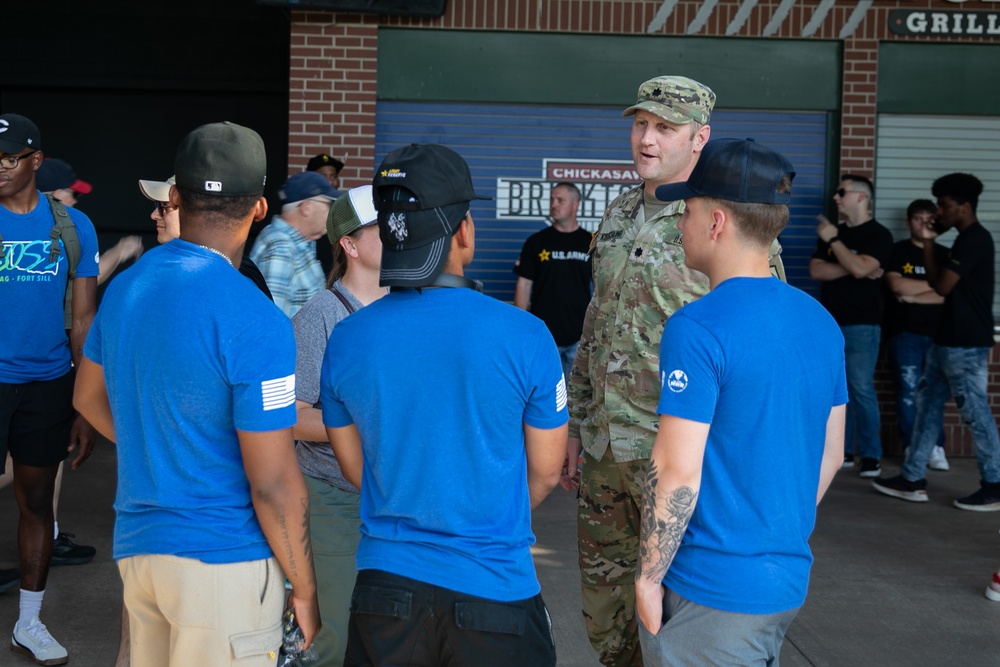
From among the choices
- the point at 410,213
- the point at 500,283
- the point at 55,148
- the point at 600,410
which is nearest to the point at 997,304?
the point at 500,283

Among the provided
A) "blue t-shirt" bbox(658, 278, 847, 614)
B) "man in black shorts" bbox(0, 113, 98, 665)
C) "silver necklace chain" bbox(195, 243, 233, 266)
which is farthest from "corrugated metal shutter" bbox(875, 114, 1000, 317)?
"silver necklace chain" bbox(195, 243, 233, 266)

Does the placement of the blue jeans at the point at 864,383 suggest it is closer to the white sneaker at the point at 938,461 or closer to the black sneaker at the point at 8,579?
the white sneaker at the point at 938,461

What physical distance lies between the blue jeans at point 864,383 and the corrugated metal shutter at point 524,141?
3.03 feet

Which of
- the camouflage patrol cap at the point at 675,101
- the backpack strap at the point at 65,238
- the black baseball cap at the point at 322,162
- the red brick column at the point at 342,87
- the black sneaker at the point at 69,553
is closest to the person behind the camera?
the camouflage patrol cap at the point at 675,101

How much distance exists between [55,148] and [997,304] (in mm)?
10184

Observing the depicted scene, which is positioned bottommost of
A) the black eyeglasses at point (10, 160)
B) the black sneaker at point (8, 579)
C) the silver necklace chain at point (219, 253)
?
the black sneaker at point (8, 579)

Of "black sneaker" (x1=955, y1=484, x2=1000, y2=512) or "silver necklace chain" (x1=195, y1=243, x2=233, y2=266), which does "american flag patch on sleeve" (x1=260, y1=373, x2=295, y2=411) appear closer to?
"silver necklace chain" (x1=195, y1=243, x2=233, y2=266)

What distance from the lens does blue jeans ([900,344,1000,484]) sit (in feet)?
24.6

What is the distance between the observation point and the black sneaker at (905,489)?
7902mm

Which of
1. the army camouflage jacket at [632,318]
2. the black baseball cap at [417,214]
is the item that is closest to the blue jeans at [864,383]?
the army camouflage jacket at [632,318]

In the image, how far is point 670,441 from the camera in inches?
98.0

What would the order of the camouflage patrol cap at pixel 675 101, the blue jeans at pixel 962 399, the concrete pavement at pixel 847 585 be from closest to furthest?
the camouflage patrol cap at pixel 675 101 → the concrete pavement at pixel 847 585 → the blue jeans at pixel 962 399

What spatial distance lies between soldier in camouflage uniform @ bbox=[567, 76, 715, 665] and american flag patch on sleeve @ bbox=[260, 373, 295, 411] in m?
1.54

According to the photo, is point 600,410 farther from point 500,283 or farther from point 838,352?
point 500,283
